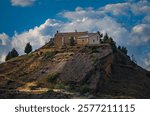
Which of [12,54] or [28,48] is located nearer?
[12,54]

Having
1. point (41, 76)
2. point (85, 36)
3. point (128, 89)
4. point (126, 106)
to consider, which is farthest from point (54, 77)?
point (126, 106)

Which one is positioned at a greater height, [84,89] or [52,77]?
[52,77]

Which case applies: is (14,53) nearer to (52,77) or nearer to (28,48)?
(28,48)

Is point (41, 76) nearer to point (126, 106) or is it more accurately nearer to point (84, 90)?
point (84, 90)

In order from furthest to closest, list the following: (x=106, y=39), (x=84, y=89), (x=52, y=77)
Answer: (x=106, y=39) < (x=52, y=77) < (x=84, y=89)

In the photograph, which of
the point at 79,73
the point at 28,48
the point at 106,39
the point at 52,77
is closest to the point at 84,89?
the point at 52,77

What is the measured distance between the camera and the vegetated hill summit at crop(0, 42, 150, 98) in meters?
60.4

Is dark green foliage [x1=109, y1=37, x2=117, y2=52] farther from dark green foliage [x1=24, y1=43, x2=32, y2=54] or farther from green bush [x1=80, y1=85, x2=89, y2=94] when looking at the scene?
green bush [x1=80, y1=85, x2=89, y2=94]

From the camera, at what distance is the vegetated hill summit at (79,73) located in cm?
6038

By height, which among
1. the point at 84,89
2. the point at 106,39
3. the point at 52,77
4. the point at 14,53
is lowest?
the point at 84,89

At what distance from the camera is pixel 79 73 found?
217ft

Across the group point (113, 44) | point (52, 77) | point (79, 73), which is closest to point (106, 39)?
point (113, 44)

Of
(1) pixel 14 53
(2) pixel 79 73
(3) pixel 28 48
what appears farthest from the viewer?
(3) pixel 28 48

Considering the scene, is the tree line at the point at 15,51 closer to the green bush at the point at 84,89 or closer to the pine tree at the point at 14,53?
the pine tree at the point at 14,53
